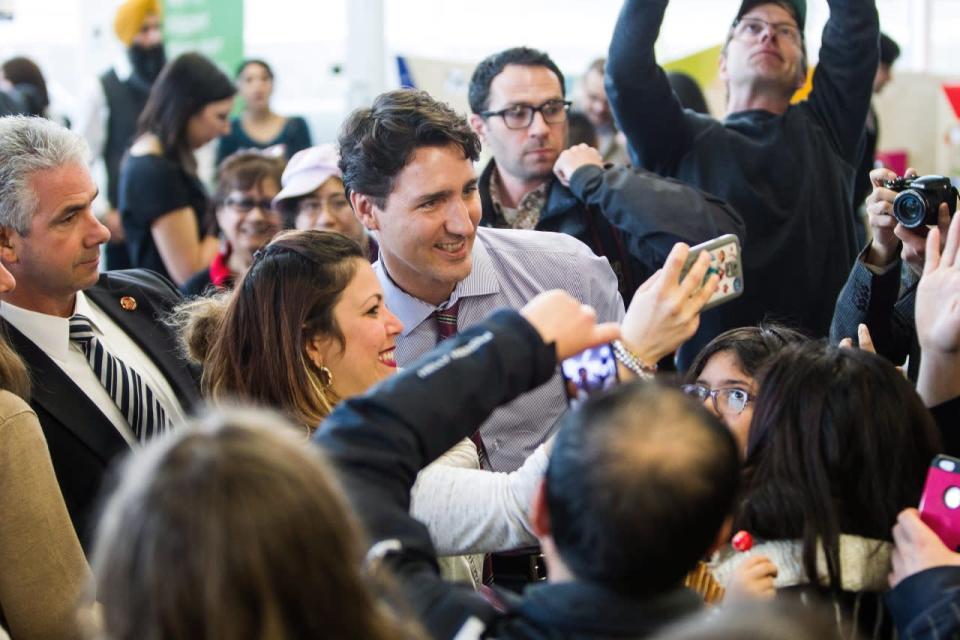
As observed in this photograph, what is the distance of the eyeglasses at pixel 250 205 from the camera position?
12.8 ft

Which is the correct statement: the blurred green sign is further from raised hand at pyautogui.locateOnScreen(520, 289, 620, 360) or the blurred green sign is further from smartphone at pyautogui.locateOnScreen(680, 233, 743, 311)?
raised hand at pyautogui.locateOnScreen(520, 289, 620, 360)

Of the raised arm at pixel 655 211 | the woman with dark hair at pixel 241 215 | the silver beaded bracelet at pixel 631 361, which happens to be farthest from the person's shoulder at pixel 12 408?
the woman with dark hair at pixel 241 215

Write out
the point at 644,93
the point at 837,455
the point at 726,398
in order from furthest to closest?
the point at 644,93, the point at 726,398, the point at 837,455

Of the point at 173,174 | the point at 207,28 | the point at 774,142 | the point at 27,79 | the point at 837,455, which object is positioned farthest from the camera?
the point at 207,28

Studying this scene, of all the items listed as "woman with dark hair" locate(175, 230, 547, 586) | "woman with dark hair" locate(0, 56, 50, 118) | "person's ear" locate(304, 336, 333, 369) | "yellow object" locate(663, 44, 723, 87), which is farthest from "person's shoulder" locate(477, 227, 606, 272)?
"woman with dark hair" locate(0, 56, 50, 118)

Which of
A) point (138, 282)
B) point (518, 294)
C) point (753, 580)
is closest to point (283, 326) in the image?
point (518, 294)

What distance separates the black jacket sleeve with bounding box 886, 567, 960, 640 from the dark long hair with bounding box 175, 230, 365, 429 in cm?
93

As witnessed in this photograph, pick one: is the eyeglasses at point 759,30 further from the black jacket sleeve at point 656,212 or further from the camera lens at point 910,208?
the camera lens at point 910,208

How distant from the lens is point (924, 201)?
221 centimetres

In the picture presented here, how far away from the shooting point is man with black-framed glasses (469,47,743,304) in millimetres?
2723

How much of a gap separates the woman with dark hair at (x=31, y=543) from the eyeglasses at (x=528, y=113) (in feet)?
5.71

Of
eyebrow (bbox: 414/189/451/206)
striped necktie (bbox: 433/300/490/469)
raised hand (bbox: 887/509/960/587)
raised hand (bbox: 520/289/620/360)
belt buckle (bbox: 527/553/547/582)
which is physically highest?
eyebrow (bbox: 414/189/451/206)

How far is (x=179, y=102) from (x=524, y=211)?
5.41 ft

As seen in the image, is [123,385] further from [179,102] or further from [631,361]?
[179,102]
